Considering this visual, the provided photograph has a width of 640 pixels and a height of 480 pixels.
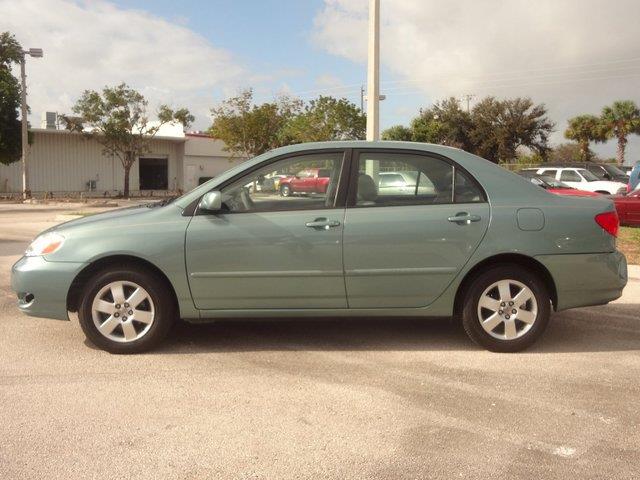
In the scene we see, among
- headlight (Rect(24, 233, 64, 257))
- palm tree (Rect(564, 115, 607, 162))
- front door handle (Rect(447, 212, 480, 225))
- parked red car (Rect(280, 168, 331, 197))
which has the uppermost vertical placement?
palm tree (Rect(564, 115, 607, 162))

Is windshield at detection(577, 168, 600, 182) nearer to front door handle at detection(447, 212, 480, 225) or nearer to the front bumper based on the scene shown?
front door handle at detection(447, 212, 480, 225)

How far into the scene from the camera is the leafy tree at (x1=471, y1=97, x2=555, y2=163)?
5159 centimetres

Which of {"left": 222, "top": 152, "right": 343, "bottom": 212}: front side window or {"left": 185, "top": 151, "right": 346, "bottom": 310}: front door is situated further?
{"left": 222, "top": 152, "right": 343, "bottom": 212}: front side window

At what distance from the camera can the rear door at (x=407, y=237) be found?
4.64 m

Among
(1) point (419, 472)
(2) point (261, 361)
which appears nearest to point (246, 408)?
(2) point (261, 361)

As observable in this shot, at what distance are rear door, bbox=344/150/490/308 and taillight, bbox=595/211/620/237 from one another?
92cm

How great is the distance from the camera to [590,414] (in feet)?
12.2

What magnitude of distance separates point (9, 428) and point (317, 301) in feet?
7.39

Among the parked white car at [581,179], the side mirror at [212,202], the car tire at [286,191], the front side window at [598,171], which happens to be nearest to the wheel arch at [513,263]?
the car tire at [286,191]

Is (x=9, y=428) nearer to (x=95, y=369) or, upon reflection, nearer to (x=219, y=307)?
(x=95, y=369)

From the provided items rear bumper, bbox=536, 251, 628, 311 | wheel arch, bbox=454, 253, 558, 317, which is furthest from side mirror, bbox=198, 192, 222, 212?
rear bumper, bbox=536, 251, 628, 311

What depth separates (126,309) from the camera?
15.4 ft

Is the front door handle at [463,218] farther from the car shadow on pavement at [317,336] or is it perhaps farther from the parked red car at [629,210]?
the parked red car at [629,210]

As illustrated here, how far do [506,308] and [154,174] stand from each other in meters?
40.4
